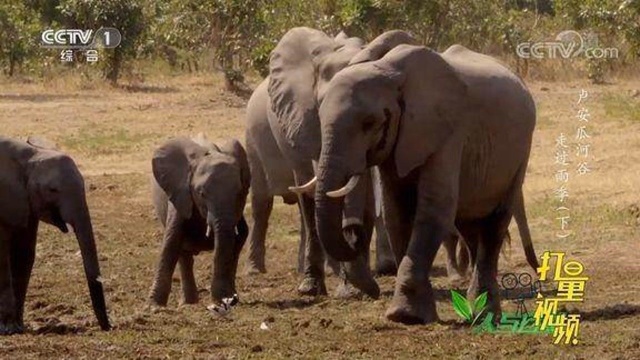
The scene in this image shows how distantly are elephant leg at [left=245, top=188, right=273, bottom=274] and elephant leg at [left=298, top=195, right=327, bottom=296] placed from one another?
A: 62.1 inches

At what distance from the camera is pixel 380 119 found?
31.3 feet

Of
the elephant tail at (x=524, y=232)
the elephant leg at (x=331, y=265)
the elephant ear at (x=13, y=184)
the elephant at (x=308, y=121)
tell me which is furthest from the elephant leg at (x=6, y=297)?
the elephant tail at (x=524, y=232)

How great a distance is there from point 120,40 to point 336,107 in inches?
897

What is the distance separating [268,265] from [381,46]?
4.62 m

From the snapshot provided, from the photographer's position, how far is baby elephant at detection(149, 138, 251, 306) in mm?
11266

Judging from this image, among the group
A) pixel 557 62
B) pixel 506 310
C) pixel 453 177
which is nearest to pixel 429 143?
pixel 453 177

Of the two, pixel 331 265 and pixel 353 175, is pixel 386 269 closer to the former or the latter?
pixel 331 265

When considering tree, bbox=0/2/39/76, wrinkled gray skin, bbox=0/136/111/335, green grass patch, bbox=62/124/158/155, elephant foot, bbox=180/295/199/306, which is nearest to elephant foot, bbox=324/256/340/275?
elephant foot, bbox=180/295/199/306

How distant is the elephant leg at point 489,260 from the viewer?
34.3 feet

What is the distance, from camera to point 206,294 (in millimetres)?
12398

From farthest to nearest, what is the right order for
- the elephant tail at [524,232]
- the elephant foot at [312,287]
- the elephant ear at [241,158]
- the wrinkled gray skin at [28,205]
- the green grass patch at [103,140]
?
the green grass patch at [103,140], the elephant foot at [312,287], the elephant tail at [524,232], the elephant ear at [241,158], the wrinkled gray skin at [28,205]

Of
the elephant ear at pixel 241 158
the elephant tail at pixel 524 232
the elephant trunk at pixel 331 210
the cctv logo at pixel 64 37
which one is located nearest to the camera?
the elephant trunk at pixel 331 210

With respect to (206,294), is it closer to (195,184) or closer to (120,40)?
(195,184)

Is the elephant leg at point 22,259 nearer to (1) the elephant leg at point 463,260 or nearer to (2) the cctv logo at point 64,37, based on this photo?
(1) the elephant leg at point 463,260
